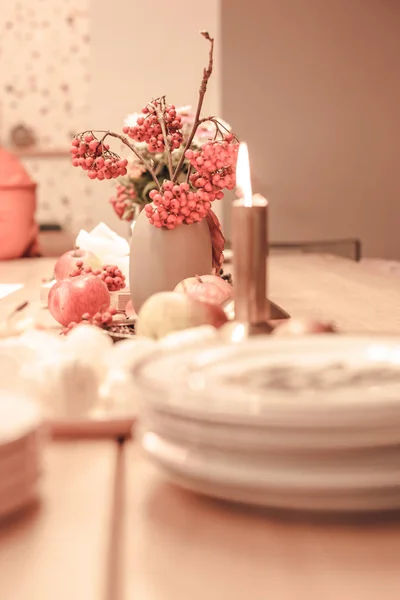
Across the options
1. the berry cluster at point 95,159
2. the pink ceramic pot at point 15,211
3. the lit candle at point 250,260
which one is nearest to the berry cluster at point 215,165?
the berry cluster at point 95,159

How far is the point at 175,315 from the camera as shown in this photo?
2.93 feet

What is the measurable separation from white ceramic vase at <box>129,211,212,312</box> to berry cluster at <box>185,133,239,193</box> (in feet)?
0.29

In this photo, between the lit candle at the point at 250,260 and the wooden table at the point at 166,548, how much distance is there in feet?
0.91

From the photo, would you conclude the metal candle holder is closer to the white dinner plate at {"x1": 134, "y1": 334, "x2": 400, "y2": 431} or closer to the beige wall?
the white dinner plate at {"x1": 134, "y1": 334, "x2": 400, "y2": 431}

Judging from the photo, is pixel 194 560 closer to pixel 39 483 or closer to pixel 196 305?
pixel 39 483

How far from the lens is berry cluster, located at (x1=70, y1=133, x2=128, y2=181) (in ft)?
4.00

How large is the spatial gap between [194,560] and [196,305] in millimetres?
495

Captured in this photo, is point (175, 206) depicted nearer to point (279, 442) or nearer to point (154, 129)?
point (154, 129)

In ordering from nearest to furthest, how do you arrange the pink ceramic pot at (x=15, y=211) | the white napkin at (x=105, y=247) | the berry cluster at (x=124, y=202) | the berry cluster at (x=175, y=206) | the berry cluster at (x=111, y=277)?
1. the berry cluster at (x=175, y=206)
2. the berry cluster at (x=111, y=277)
3. the white napkin at (x=105, y=247)
4. the berry cluster at (x=124, y=202)
5. the pink ceramic pot at (x=15, y=211)

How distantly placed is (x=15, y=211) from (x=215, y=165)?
1.79 m

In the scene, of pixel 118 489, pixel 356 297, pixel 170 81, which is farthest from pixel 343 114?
pixel 118 489

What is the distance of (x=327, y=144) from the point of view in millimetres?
5836

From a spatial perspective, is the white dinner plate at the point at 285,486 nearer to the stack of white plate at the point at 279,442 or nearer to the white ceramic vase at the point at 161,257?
the stack of white plate at the point at 279,442

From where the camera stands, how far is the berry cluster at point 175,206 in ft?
3.98
